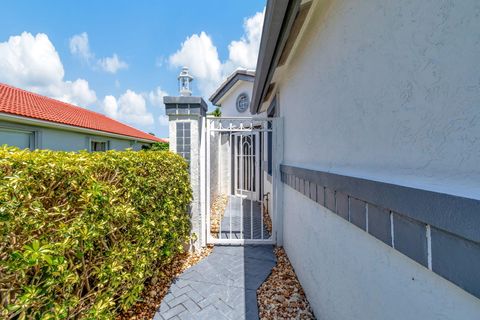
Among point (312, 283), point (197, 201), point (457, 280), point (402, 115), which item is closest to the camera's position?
→ point (457, 280)

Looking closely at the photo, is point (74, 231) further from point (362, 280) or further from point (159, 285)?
point (362, 280)

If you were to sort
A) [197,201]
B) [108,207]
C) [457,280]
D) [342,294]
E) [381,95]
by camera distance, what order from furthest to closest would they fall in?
[197,201] → [108,207] → [342,294] → [381,95] → [457,280]

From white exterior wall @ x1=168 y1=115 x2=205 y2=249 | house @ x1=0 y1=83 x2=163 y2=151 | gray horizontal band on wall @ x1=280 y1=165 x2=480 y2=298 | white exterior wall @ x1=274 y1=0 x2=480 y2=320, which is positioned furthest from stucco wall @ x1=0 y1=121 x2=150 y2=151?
gray horizontal band on wall @ x1=280 y1=165 x2=480 y2=298

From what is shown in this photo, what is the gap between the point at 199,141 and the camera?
17.0ft

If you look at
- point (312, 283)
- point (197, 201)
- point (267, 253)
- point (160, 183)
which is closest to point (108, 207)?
point (160, 183)

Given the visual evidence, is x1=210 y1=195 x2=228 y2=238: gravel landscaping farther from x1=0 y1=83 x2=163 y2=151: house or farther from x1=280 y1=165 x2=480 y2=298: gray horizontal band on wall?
x1=0 y1=83 x2=163 y2=151: house

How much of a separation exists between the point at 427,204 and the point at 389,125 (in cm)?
67

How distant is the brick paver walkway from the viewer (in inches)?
130

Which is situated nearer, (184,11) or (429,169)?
(429,169)

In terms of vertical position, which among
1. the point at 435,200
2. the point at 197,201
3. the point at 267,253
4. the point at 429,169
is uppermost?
the point at 429,169

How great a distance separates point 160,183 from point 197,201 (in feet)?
5.19

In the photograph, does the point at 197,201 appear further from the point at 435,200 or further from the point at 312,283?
the point at 435,200

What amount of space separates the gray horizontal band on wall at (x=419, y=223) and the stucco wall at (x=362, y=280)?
110 millimetres

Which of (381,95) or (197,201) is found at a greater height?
(381,95)
